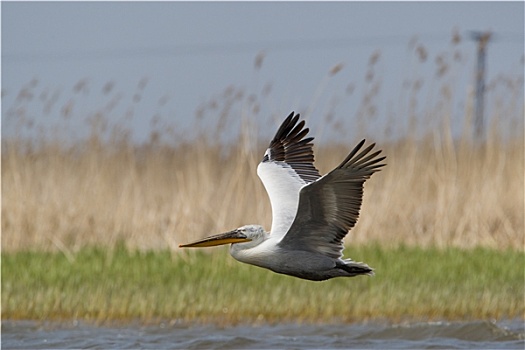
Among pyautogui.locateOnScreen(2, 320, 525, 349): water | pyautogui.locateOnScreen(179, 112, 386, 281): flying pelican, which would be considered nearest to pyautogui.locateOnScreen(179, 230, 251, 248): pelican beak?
pyautogui.locateOnScreen(179, 112, 386, 281): flying pelican

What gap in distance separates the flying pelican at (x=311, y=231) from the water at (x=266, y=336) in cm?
202

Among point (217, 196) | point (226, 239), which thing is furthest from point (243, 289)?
point (226, 239)

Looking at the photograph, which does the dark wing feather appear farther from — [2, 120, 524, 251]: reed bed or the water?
[2, 120, 524, 251]: reed bed

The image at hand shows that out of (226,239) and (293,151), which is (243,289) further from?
(226,239)

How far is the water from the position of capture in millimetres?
7551

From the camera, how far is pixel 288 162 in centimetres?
623

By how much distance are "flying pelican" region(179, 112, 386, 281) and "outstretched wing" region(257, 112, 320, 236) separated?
3 cm

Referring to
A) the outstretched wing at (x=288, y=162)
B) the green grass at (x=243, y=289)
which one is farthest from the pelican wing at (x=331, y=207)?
the green grass at (x=243, y=289)

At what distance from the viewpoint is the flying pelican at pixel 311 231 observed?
196 inches

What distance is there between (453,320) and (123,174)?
455 centimetres

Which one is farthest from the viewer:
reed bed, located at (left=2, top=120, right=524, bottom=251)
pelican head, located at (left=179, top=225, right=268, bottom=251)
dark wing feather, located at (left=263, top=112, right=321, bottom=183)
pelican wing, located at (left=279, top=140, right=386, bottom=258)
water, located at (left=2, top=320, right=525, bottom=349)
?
reed bed, located at (left=2, top=120, right=524, bottom=251)

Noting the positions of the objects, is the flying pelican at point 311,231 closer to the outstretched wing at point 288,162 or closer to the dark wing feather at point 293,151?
the outstretched wing at point 288,162

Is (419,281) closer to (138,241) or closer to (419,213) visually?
(419,213)

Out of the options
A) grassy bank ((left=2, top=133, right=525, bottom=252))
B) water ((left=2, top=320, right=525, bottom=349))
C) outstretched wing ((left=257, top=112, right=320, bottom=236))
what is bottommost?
water ((left=2, top=320, right=525, bottom=349))
